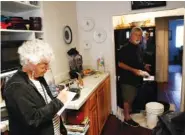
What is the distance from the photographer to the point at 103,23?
3.37m

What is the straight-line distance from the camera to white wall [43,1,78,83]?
2.47 meters

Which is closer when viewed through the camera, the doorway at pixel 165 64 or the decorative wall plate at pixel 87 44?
the decorative wall plate at pixel 87 44

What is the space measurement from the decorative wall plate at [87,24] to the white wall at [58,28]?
0.73 ft

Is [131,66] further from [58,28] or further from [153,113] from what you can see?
[58,28]

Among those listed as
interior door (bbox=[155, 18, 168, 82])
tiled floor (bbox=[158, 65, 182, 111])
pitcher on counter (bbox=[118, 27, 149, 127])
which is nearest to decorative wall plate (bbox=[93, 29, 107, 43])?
pitcher on counter (bbox=[118, 27, 149, 127])

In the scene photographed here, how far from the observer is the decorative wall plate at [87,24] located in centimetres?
341

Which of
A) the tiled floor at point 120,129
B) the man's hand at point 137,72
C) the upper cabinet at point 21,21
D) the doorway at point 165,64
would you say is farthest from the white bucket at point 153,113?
the upper cabinet at point 21,21

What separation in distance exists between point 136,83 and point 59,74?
1219mm

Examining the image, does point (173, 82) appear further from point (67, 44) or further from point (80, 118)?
point (80, 118)

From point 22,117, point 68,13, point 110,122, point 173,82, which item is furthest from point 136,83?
point 173,82

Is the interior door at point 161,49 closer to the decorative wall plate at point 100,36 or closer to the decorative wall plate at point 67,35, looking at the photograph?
the decorative wall plate at point 100,36

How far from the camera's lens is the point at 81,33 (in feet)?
11.5

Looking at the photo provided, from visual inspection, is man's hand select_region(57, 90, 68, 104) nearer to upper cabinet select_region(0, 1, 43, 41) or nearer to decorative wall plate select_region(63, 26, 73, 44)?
upper cabinet select_region(0, 1, 43, 41)

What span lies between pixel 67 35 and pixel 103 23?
729 mm
